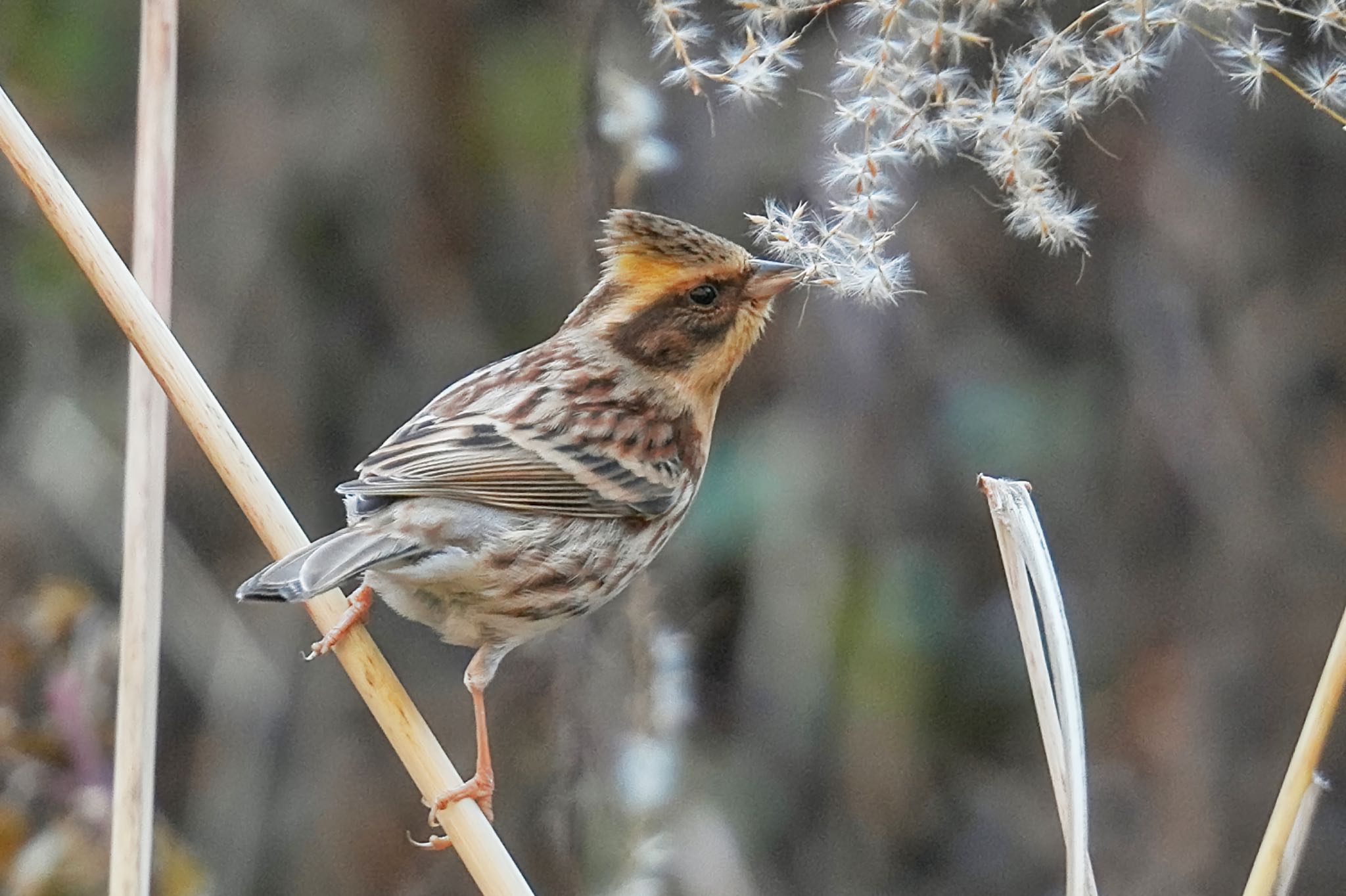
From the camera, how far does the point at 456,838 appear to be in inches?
82.6

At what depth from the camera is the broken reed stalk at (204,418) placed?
6.73ft

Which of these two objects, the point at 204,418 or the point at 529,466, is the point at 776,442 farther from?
the point at 204,418

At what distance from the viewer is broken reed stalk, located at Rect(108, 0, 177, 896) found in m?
2.32

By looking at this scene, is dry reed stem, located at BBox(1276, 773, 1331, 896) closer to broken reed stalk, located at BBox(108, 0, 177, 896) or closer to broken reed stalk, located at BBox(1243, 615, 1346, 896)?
broken reed stalk, located at BBox(1243, 615, 1346, 896)

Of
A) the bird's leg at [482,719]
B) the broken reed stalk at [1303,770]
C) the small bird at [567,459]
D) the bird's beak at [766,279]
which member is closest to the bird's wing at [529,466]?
the small bird at [567,459]

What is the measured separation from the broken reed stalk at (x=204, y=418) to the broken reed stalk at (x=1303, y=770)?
3.18 feet

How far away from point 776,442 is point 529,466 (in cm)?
145

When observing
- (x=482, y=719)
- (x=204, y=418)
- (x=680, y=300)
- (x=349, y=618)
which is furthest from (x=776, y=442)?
(x=204, y=418)

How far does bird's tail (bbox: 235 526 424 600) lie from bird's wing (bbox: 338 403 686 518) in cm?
15

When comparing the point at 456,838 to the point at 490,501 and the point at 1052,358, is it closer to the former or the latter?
the point at 490,501

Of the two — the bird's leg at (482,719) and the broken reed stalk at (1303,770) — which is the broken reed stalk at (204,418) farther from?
the broken reed stalk at (1303,770)

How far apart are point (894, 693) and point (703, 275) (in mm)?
1692

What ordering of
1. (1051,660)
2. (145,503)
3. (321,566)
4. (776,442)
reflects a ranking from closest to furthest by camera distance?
(1051,660)
(321,566)
(145,503)
(776,442)

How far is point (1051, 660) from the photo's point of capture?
6.09 ft
